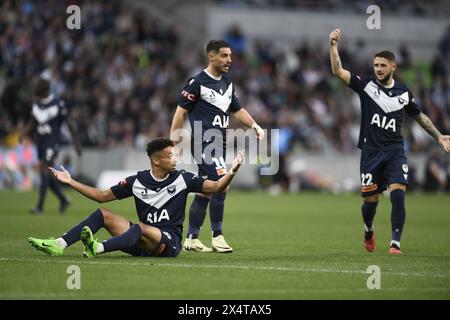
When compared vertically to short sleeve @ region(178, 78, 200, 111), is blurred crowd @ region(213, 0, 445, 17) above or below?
above

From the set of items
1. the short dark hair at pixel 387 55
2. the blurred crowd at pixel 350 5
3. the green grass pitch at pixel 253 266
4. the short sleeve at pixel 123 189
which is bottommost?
the green grass pitch at pixel 253 266

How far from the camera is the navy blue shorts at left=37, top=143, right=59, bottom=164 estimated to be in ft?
64.4

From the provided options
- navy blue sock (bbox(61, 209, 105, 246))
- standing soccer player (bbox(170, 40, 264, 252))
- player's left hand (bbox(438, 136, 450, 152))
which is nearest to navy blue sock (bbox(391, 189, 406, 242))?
player's left hand (bbox(438, 136, 450, 152))

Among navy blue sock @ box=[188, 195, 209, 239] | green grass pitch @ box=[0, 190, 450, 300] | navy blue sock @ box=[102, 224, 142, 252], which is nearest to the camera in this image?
green grass pitch @ box=[0, 190, 450, 300]

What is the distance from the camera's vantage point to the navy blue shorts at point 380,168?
12961 millimetres

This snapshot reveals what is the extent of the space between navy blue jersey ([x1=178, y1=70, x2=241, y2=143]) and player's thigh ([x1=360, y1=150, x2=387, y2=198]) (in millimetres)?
1957

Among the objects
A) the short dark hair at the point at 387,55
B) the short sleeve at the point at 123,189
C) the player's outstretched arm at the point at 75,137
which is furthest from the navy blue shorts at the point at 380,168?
the player's outstretched arm at the point at 75,137

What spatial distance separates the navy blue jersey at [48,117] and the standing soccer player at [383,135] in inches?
325

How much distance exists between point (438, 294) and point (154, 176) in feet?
12.6

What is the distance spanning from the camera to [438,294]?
9.09 m

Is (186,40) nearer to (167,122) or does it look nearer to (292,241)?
(167,122)

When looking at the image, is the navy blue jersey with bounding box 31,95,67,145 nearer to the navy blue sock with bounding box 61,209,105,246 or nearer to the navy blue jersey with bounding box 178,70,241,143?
the navy blue jersey with bounding box 178,70,241,143

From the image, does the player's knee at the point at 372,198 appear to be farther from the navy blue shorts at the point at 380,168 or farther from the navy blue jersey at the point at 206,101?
the navy blue jersey at the point at 206,101

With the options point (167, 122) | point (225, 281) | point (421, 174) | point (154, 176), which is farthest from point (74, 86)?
point (225, 281)
